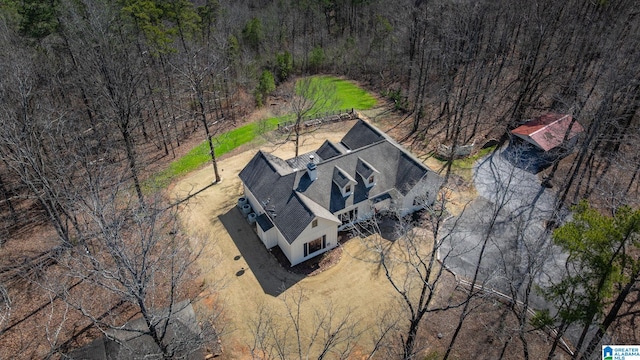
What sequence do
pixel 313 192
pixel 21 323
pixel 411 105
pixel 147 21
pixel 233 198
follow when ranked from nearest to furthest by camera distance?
pixel 21 323
pixel 313 192
pixel 233 198
pixel 147 21
pixel 411 105

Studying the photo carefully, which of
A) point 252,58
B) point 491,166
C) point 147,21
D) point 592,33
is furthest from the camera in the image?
point 252,58

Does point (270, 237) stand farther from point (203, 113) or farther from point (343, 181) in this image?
point (203, 113)

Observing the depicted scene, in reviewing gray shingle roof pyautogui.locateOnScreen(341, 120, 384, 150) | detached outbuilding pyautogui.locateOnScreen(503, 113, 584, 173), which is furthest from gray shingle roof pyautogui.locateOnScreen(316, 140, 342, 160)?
detached outbuilding pyautogui.locateOnScreen(503, 113, 584, 173)

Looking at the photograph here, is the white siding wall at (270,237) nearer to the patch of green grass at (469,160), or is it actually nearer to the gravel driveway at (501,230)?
the gravel driveway at (501,230)

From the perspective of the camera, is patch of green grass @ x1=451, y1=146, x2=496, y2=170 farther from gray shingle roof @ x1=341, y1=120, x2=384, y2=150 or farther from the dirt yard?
the dirt yard

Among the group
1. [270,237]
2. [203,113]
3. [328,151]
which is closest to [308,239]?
[270,237]

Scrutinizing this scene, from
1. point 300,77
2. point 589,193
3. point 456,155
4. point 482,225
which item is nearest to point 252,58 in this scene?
point 300,77

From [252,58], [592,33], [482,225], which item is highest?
[592,33]

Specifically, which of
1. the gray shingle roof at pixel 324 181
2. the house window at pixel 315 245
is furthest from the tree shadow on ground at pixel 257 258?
the gray shingle roof at pixel 324 181

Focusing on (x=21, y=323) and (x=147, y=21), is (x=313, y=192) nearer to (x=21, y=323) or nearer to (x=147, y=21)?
(x=21, y=323)
